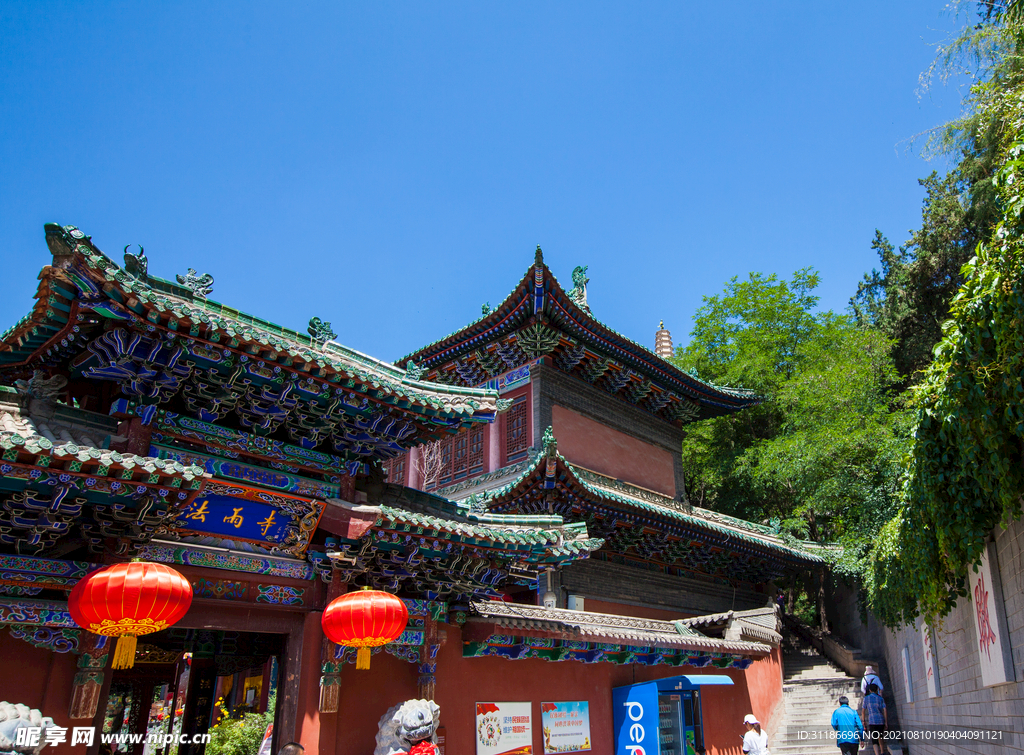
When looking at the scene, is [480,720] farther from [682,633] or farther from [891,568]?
[891,568]

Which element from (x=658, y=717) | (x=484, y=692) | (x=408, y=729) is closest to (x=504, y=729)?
(x=484, y=692)

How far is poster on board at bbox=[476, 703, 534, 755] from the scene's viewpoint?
759 cm

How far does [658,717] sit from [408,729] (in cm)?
421

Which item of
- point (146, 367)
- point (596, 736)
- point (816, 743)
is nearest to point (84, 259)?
point (146, 367)

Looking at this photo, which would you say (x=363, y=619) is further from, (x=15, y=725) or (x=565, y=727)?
(x=565, y=727)

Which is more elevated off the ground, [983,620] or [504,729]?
[983,620]

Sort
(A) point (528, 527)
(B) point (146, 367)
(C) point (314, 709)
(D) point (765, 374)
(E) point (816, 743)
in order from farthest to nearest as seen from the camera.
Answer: (D) point (765, 374) < (E) point (816, 743) < (A) point (528, 527) < (C) point (314, 709) < (B) point (146, 367)

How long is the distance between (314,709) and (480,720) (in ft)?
7.03

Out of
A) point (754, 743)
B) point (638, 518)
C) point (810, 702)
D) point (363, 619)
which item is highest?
point (638, 518)

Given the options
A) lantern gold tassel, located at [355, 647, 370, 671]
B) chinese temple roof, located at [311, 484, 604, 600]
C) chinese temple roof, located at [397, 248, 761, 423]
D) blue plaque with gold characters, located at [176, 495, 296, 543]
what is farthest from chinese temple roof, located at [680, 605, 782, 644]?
blue plaque with gold characters, located at [176, 495, 296, 543]

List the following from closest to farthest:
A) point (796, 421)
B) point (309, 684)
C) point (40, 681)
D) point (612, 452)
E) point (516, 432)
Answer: point (40, 681) → point (309, 684) → point (516, 432) → point (612, 452) → point (796, 421)

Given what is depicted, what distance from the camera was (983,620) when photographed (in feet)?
19.9

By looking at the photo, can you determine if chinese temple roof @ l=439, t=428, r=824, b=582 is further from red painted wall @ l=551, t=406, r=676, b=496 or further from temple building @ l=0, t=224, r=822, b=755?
red painted wall @ l=551, t=406, r=676, b=496

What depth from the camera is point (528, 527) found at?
27.7 ft
